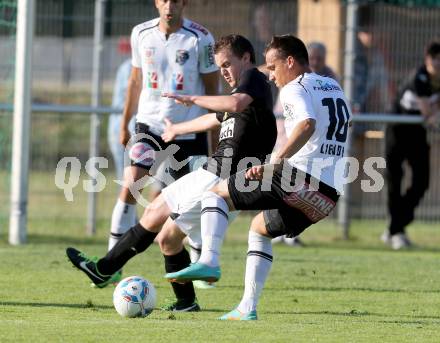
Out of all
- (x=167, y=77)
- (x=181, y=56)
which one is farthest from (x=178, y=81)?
(x=181, y=56)

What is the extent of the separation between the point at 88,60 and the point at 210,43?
540 centimetres

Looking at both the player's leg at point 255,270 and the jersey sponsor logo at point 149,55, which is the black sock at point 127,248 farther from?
the jersey sponsor logo at point 149,55

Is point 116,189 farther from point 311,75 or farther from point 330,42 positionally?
point 311,75

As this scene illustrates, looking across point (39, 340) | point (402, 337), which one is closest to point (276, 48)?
point (402, 337)

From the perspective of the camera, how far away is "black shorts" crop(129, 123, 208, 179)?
32.4ft

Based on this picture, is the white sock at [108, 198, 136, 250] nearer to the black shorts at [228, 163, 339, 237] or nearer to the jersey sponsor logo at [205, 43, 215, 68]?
the jersey sponsor logo at [205, 43, 215, 68]

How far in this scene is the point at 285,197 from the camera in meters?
7.82

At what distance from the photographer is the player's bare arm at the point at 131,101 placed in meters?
10.3

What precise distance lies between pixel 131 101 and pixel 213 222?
2737 millimetres

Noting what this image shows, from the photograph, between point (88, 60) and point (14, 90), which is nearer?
point (14, 90)

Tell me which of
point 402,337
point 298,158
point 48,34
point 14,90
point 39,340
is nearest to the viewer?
point 39,340

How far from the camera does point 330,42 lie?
51.3 ft

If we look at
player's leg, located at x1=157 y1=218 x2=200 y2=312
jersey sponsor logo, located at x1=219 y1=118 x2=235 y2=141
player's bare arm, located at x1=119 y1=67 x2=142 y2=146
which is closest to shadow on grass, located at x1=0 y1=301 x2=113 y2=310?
player's leg, located at x1=157 y1=218 x2=200 y2=312

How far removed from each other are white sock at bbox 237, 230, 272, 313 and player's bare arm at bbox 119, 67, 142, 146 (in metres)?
2.60
